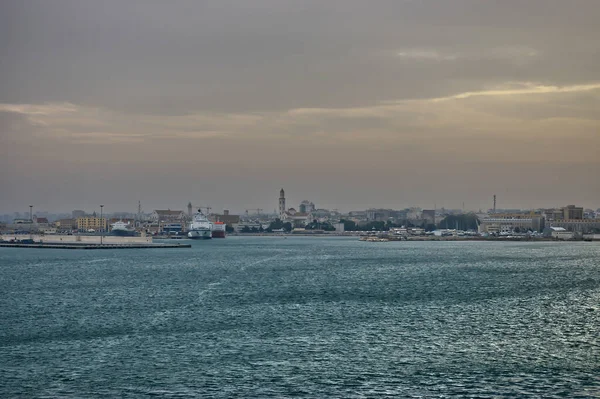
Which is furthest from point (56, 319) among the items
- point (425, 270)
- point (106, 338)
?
point (425, 270)

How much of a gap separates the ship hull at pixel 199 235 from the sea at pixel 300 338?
104m

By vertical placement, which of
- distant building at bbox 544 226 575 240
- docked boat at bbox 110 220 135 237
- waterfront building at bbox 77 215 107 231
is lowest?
distant building at bbox 544 226 575 240

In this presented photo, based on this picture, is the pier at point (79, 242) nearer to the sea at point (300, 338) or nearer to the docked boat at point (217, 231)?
the sea at point (300, 338)

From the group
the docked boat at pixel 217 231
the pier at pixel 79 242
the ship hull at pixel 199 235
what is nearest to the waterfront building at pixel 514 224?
the docked boat at pixel 217 231

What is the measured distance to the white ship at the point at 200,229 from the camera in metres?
148

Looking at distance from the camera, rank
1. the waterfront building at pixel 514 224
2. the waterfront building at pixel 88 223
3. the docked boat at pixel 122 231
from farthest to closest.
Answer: the waterfront building at pixel 88 223, the waterfront building at pixel 514 224, the docked boat at pixel 122 231

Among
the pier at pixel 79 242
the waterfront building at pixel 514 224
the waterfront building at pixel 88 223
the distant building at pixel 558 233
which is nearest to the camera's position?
the pier at pixel 79 242

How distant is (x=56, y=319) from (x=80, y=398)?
12.1 m

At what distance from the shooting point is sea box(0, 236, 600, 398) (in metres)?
17.5

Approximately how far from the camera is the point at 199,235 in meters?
148

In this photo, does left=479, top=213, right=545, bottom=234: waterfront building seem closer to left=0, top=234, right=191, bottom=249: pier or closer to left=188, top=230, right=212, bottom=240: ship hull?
left=188, top=230, right=212, bottom=240: ship hull

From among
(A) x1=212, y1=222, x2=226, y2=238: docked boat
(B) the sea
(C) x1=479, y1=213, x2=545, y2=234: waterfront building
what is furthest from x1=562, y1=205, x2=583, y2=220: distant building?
(B) the sea

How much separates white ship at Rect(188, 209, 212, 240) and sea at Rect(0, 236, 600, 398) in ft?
341

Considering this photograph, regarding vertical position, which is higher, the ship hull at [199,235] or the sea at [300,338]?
the ship hull at [199,235]
